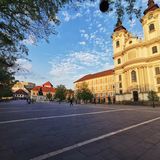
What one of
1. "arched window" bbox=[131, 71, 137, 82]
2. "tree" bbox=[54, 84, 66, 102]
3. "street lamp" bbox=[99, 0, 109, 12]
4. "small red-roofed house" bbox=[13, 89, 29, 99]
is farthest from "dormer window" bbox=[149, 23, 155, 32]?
"small red-roofed house" bbox=[13, 89, 29, 99]

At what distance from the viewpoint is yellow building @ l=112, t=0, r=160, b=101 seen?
42.4 meters

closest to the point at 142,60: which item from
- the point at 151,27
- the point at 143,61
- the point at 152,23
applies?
the point at 143,61

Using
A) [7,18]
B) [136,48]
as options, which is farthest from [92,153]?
[136,48]

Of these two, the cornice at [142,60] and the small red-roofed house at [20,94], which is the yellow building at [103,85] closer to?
the cornice at [142,60]

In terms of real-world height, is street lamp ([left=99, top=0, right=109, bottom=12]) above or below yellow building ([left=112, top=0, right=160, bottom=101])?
below

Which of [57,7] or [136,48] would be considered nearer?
[57,7]

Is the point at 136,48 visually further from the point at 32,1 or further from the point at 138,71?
the point at 32,1

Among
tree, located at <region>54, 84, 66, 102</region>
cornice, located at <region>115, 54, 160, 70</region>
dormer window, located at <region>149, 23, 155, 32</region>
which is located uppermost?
dormer window, located at <region>149, 23, 155, 32</region>

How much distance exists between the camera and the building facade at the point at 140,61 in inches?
1673

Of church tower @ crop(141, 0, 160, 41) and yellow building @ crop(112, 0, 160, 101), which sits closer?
church tower @ crop(141, 0, 160, 41)

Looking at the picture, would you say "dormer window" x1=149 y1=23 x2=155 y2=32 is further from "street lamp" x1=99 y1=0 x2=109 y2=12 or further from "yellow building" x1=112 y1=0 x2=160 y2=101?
"street lamp" x1=99 y1=0 x2=109 y2=12

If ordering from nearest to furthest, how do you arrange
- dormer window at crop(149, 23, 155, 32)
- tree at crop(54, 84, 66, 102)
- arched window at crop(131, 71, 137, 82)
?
dormer window at crop(149, 23, 155, 32) → arched window at crop(131, 71, 137, 82) → tree at crop(54, 84, 66, 102)

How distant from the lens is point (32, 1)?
6996 mm

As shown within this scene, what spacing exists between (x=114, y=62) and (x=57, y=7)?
48.8 meters
